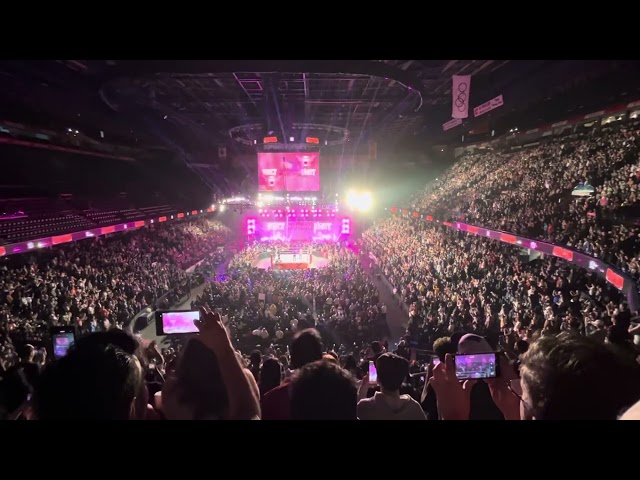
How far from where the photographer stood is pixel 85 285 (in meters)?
15.0

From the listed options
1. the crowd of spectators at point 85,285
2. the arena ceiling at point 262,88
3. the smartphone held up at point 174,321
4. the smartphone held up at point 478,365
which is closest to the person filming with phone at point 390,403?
the smartphone held up at point 478,365

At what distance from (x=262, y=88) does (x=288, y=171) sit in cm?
791

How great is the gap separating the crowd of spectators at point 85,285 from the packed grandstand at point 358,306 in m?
0.10

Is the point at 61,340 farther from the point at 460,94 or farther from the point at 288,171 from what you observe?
the point at 288,171

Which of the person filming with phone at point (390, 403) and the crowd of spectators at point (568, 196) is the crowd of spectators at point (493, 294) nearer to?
the crowd of spectators at point (568, 196)

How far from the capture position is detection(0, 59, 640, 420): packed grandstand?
5.82ft

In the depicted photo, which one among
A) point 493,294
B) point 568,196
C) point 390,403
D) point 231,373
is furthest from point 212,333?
point 568,196

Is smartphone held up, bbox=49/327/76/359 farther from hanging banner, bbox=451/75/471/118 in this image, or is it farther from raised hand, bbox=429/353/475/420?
hanging banner, bbox=451/75/471/118

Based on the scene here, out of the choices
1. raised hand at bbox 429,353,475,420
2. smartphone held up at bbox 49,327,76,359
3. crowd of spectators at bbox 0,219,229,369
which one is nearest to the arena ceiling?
crowd of spectators at bbox 0,219,229,369

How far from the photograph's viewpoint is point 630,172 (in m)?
13.4

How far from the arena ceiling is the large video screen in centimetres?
166

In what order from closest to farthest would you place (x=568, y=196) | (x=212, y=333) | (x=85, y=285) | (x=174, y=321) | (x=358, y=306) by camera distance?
(x=212, y=333), (x=174, y=321), (x=358, y=306), (x=85, y=285), (x=568, y=196)

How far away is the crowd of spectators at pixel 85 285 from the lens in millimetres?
11523

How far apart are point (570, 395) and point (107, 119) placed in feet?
74.5
